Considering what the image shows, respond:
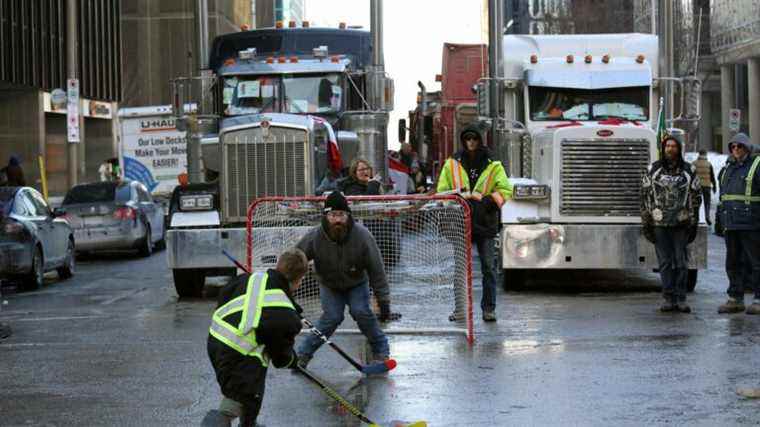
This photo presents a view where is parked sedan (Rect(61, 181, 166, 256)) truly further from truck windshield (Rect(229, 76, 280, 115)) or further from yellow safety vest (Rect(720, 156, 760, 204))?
yellow safety vest (Rect(720, 156, 760, 204))

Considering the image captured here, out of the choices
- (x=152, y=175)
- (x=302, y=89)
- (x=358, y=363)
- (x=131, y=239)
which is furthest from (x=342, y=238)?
(x=152, y=175)

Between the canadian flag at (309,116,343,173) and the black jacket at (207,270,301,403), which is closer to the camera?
the black jacket at (207,270,301,403)

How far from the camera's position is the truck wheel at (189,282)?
18.4 m

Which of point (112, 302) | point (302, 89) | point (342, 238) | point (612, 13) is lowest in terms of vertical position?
point (112, 302)

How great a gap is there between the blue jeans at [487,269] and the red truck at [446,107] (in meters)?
19.9

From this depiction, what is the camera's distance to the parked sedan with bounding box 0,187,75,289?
20316 millimetres

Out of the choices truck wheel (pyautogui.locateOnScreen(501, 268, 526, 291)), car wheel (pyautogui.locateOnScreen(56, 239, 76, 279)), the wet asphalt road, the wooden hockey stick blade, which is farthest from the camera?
car wheel (pyautogui.locateOnScreen(56, 239, 76, 279))

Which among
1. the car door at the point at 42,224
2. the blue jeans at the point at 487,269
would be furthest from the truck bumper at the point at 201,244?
the car door at the point at 42,224

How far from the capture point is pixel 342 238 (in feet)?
37.8

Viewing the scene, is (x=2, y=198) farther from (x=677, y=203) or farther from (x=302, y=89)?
(x=677, y=203)

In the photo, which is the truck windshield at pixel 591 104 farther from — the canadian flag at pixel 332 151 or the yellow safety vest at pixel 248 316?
the yellow safety vest at pixel 248 316

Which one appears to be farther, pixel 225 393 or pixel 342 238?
pixel 342 238

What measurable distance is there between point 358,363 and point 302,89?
9795 mm

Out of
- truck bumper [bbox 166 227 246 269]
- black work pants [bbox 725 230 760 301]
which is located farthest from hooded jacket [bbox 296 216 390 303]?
truck bumper [bbox 166 227 246 269]
